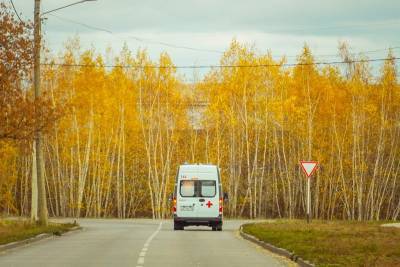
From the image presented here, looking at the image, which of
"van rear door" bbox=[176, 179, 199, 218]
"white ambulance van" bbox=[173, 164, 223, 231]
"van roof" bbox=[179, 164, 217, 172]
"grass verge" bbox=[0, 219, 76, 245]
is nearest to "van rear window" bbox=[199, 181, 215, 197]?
"white ambulance van" bbox=[173, 164, 223, 231]

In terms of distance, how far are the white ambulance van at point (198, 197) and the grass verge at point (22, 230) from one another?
4.87 m

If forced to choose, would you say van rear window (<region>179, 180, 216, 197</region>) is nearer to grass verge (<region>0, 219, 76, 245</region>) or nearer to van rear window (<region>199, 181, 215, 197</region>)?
van rear window (<region>199, 181, 215, 197</region>)

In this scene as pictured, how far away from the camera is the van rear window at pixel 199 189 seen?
40.4m

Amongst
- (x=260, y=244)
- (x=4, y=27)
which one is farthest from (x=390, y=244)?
Answer: (x=4, y=27)

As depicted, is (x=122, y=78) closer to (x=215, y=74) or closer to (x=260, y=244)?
(x=215, y=74)

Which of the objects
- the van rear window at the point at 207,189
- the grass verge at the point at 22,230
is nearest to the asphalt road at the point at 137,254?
the grass verge at the point at 22,230

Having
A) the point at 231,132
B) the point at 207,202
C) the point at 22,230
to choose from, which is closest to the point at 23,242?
the point at 22,230

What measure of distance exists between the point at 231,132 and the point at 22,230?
1634 inches

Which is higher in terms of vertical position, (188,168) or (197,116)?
(197,116)

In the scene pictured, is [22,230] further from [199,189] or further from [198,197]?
[199,189]

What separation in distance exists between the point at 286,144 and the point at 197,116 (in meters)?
7.57

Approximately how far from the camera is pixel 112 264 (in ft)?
61.3

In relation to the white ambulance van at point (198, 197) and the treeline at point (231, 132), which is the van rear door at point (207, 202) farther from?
the treeline at point (231, 132)

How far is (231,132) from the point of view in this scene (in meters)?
72.8
